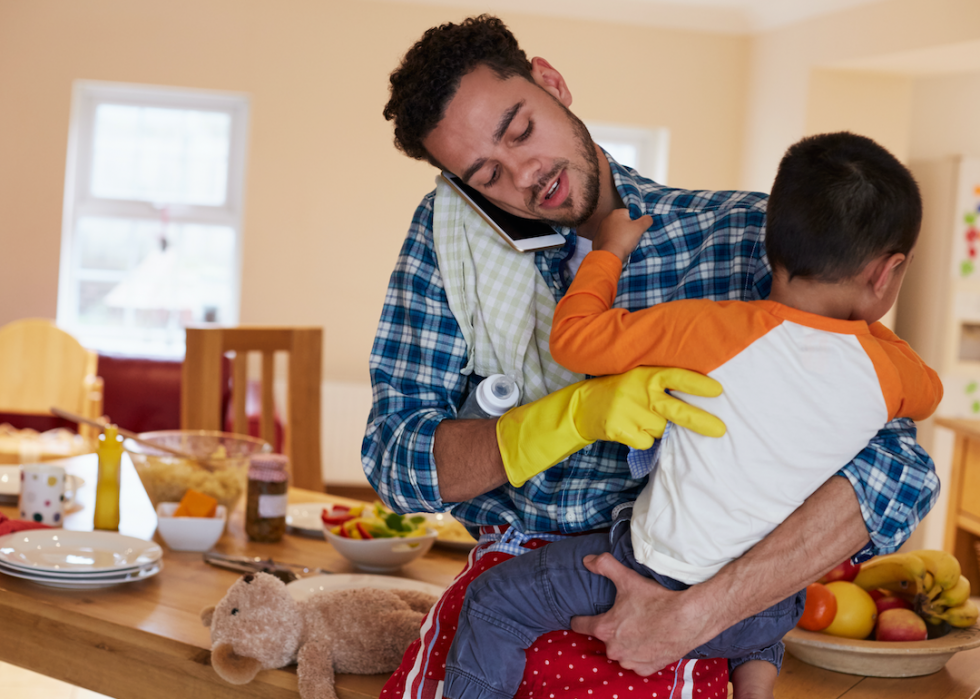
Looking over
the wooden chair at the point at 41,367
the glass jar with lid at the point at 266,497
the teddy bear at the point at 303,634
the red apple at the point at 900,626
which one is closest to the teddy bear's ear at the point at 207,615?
the teddy bear at the point at 303,634

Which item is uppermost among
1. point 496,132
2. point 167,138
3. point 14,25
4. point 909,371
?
point 14,25

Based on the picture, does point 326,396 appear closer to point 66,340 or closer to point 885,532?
point 66,340

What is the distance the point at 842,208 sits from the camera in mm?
837

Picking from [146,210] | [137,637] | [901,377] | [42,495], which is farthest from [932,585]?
[146,210]

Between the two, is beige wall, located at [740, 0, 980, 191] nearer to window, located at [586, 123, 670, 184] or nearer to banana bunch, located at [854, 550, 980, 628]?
window, located at [586, 123, 670, 184]

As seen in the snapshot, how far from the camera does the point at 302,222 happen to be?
4.81 metres

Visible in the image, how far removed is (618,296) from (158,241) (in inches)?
170

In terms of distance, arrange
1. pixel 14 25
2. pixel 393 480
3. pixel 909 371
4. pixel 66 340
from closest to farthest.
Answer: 1. pixel 909 371
2. pixel 393 480
3. pixel 66 340
4. pixel 14 25

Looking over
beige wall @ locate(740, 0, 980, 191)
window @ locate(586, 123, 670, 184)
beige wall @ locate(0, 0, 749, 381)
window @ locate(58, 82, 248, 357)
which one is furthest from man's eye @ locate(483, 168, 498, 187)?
window @ locate(586, 123, 670, 184)

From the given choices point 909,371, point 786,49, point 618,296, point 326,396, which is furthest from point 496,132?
point 786,49

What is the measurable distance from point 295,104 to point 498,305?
402cm

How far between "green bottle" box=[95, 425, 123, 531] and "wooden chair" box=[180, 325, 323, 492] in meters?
0.62

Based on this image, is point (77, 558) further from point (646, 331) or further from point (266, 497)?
point (646, 331)

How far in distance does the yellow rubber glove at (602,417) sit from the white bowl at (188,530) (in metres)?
0.75
